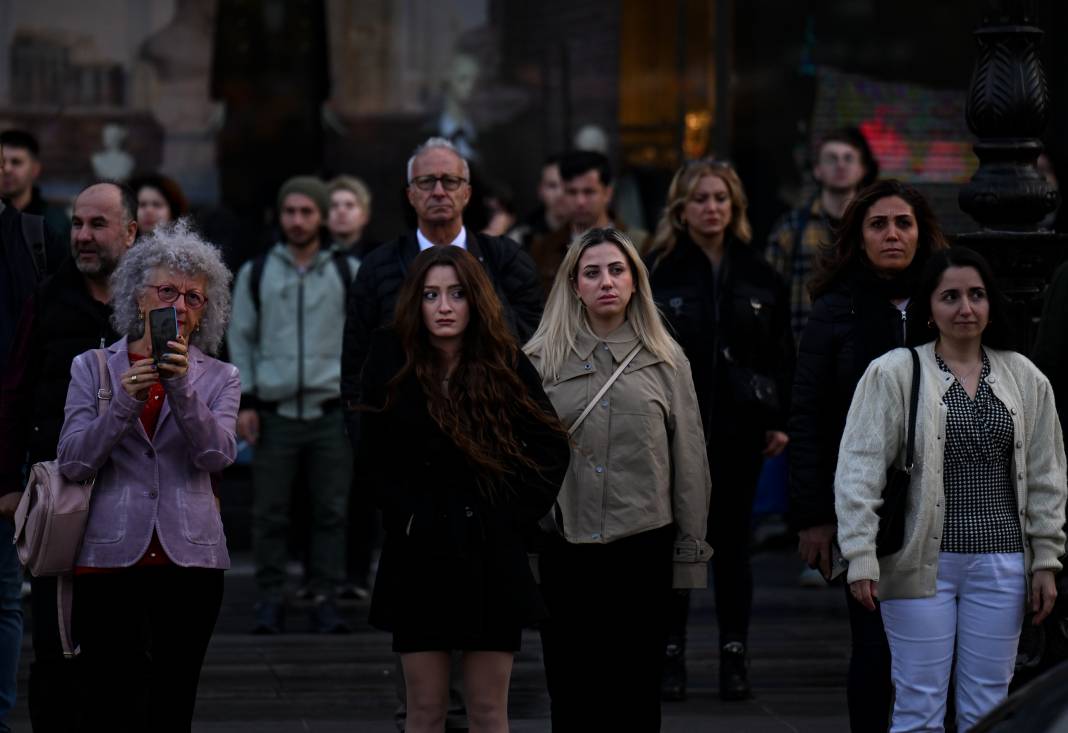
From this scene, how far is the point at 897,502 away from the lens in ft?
20.4

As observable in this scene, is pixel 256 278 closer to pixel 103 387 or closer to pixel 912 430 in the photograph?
pixel 103 387

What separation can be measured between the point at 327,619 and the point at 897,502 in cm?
447

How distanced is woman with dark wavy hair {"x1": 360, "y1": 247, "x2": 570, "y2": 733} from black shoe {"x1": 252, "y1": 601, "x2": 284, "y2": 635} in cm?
394

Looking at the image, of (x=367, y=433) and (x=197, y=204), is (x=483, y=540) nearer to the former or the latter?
(x=367, y=433)

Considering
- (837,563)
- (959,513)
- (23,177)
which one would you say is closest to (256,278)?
(23,177)

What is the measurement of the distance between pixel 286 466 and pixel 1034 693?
6675 millimetres

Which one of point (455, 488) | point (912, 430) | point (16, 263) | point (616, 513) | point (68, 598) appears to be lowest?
point (68, 598)

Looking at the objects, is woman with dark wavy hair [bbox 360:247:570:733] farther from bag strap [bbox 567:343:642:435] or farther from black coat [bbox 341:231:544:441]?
black coat [bbox 341:231:544:441]

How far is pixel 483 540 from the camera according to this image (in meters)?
6.11

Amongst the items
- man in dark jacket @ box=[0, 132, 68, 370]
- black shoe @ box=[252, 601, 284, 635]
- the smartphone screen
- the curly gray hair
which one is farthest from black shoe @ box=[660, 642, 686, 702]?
the smartphone screen

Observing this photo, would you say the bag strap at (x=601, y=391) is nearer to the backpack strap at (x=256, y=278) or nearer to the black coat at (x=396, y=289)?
the black coat at (x=396, y=289)

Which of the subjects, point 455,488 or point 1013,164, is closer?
point 455,488

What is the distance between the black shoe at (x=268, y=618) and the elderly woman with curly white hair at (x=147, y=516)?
3.62 metres

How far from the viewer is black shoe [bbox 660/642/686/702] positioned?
838 centimetres
